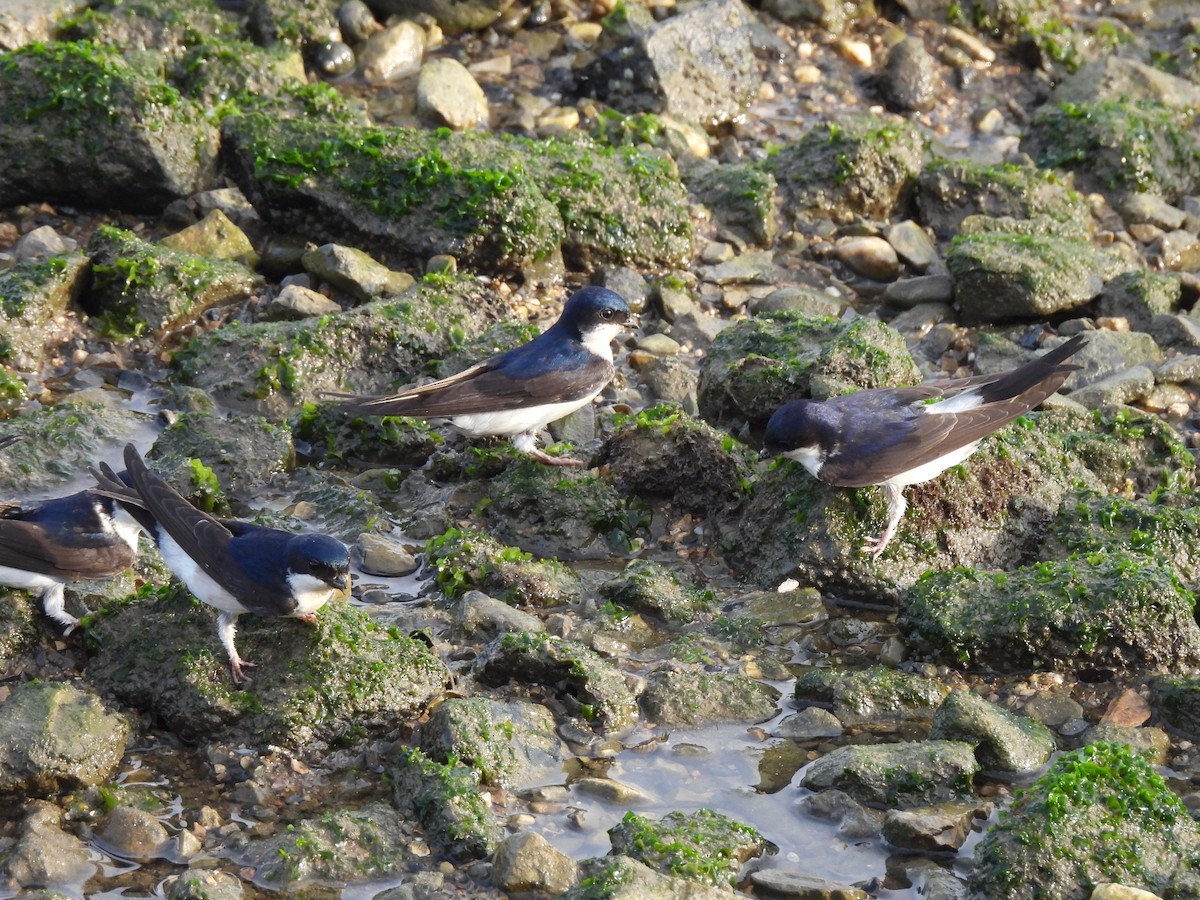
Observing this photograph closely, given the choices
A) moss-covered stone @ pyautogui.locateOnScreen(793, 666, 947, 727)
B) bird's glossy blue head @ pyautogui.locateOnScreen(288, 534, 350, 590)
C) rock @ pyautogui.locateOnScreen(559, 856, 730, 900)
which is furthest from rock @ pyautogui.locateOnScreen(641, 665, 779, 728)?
bird's glossy blue head @ pyautogui.locateOnScreen(288, 534, 350, 590)

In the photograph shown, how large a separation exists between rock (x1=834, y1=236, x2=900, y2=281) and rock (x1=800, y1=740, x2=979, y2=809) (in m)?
4.87

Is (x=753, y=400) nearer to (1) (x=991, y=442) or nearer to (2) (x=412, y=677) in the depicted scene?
(1) (x=991, y=442)

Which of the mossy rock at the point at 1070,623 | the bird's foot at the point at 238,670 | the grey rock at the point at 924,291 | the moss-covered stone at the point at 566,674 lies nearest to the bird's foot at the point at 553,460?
the moss-covered stone at the point at 566,674

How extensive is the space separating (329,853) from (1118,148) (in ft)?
28.0

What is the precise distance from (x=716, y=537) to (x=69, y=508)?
297 centimetres

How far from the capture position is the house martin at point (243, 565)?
519 centimetres

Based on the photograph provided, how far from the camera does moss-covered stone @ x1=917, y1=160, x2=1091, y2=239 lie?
400 inches

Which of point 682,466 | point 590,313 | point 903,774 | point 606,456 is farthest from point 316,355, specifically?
point 903,774

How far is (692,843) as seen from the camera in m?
4.86

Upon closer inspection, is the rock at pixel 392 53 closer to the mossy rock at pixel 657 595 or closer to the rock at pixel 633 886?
the mossy rock at pixel 657 595

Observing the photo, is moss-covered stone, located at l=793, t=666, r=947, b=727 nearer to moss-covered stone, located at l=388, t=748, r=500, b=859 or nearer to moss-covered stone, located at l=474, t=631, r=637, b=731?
moss-covered stone, located at l=474, t=631, r=637, b=731

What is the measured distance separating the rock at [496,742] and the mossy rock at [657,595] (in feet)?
3.51

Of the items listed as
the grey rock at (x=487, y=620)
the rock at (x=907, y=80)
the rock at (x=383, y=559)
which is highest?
the rock at (x=907, y=80)

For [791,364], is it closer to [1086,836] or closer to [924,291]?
[924,291]
